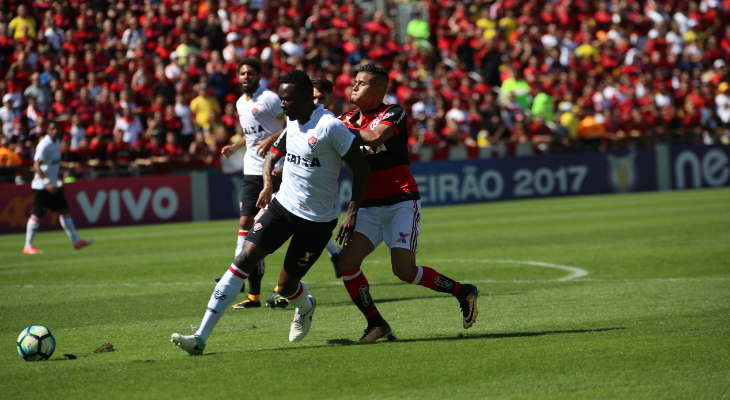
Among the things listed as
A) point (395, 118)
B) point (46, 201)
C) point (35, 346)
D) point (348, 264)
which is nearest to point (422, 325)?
point (348, 264)

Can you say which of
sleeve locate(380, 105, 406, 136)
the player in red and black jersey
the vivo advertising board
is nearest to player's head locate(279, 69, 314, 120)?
the player in red and black jersey

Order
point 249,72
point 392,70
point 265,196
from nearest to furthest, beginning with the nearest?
point 265,196
point 249,72
point 392,70

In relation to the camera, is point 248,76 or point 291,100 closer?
point 291,100

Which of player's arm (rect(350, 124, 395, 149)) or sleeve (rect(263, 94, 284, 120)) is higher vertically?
sleeve (rect(263, 94, 284, 120))

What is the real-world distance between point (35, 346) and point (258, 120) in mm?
4478

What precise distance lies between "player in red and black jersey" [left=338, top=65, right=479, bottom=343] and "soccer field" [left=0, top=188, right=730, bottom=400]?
1.16 ft

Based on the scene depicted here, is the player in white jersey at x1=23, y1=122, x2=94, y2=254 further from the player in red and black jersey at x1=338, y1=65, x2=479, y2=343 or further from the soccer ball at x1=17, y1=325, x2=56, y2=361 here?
Answer: the player in red and black jersey at x1=338, y1=65, x2=479, y2=343

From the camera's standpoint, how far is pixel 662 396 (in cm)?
537

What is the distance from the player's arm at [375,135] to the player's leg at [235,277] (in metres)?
0.91

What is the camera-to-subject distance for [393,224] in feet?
25.4

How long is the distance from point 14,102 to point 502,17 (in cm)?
1833

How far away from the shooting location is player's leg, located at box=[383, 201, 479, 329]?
7699 millimetres

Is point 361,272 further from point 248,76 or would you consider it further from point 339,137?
point 248,76

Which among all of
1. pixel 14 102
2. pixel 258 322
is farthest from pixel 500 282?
pixel 14 102
